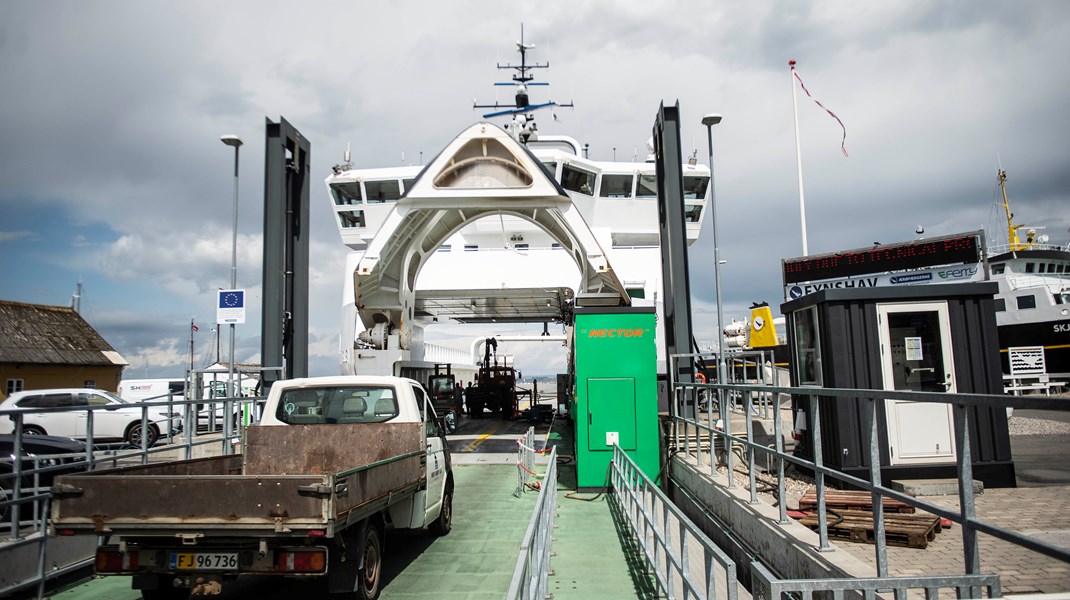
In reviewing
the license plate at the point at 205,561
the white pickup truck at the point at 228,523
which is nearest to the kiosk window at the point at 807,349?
the white pickup truck at the point at 228,523

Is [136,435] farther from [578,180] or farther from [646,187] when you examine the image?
[646,187]

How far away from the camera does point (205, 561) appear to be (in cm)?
486

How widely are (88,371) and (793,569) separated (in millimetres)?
34611

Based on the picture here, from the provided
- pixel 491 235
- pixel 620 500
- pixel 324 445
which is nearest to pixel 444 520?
pixel 324 445

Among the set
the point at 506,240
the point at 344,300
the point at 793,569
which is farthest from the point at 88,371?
the point at 793,569

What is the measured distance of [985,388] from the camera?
25.4 ft

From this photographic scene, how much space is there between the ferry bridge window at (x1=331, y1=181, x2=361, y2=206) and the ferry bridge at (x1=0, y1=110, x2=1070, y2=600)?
369 inches

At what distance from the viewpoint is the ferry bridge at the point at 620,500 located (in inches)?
135

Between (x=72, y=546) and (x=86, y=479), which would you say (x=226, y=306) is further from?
(x=86, y=479)

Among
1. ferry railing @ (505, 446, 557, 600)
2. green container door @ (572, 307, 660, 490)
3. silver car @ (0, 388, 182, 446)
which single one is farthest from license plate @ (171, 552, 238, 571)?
silver car @ (0, 388, 182, 446)

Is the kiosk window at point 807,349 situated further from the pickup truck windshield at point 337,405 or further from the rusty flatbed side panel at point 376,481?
the pickup truck windshield at point 337,405

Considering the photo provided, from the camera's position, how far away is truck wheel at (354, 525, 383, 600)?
17.9ft

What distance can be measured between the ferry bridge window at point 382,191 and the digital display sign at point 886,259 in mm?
15896

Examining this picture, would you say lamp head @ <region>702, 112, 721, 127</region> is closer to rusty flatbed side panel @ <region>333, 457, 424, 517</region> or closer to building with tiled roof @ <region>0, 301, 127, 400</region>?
rusty flatbed side panel @ <region>333, 457, 424, 517</region>
